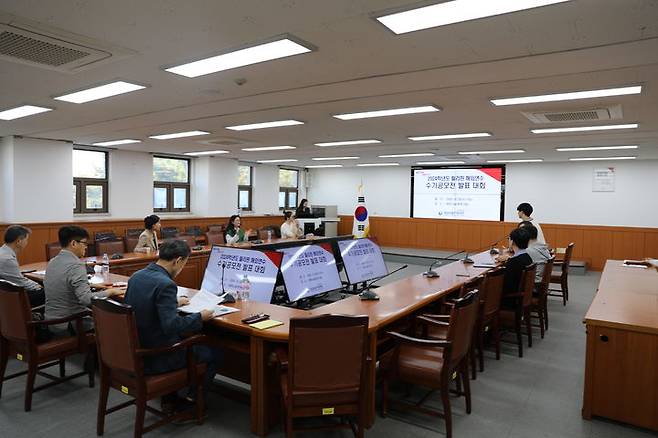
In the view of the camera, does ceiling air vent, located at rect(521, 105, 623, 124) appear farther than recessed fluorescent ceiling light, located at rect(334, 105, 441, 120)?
No

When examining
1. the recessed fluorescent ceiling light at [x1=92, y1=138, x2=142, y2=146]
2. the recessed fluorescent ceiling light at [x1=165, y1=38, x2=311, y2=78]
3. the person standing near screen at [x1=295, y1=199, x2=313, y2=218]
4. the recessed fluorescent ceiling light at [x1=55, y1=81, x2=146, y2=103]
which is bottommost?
the person standing near screen at [x1=295, y1=199, x2=313, y2=218]

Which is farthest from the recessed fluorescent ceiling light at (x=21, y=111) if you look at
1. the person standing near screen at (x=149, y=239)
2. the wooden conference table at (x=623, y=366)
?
the wooden conference table at (x=623, y=366)

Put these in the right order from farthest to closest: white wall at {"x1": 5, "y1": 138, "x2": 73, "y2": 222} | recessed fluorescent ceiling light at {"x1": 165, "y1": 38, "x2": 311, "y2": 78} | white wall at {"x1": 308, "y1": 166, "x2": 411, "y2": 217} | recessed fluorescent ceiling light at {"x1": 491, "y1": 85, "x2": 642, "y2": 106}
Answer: white wall at {"x1": 308, "y1": 166, "x2": 411, "y2": 217}, white wall at {"x1": 5, "y1": 138, "x2": 73, "y2": 222}, recessed fluorescent ceiling light at {"x1": 491, "y1": 85, "x2": 642, "y2": 106}, recessed fluorescent ceiling light at {"x1": 165, "y1": 38, "x2": 311, "y2": 78}

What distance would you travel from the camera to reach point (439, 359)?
9.53 feet

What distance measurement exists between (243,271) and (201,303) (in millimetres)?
663

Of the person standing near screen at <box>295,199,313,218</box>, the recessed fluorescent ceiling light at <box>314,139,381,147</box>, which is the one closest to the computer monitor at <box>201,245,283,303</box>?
the recessed fluorescent ceiling light at <box>314,139,381,147</box>

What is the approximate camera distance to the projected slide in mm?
11750

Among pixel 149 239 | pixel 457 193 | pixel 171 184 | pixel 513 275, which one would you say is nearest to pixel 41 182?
pixel 171 184

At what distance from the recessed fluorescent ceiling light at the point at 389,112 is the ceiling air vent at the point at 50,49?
283 centimetres

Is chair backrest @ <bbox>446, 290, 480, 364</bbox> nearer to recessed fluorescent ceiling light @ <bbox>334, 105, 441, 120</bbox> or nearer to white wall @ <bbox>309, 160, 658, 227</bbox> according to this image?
recessed fluorescent ceiling light @ <bbox>334, 105, 441, 120</bbox>

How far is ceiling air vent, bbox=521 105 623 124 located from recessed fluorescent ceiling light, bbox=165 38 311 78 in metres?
3.15

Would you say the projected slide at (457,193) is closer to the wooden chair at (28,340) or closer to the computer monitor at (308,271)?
the computer monitor at (308,271)

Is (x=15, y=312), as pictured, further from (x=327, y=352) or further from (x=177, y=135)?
(x=177, y=135)

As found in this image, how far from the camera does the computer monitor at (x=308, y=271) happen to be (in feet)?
13.2
